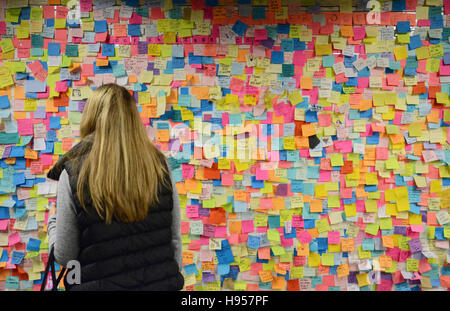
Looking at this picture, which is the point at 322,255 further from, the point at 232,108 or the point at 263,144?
the point at 232,108

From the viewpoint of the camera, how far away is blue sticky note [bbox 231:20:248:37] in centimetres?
206

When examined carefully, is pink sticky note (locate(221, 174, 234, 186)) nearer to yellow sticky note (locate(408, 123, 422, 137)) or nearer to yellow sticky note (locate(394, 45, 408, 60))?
yellow sticky note (locate(408, 123, 422, 137))

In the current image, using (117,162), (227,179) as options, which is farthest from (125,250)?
(227,179)

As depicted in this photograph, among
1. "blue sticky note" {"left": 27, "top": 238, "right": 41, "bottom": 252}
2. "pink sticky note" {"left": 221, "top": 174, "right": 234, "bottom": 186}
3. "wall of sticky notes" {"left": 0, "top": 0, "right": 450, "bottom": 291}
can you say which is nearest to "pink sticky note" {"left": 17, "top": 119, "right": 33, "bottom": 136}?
"wall of sticky notes" {"left": 0, "top": 0, "right": 450, "bottom": 291}

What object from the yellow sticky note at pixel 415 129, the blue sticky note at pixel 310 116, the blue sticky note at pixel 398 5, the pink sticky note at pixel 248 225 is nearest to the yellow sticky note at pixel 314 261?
the pink sticky note at pixel 248 225

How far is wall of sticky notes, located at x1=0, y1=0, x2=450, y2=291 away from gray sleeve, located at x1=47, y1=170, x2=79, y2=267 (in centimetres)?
95

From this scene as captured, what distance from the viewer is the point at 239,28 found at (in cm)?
206

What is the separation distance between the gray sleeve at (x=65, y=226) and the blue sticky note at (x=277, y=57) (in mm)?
1399

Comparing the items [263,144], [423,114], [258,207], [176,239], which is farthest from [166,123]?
[423,114]

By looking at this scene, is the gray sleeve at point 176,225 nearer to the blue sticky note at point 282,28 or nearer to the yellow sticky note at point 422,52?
the blue sticky note at point 282,28

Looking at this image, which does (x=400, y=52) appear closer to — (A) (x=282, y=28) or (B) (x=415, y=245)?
(A) (x=282, y=28)

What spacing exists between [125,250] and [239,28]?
1.48 metres

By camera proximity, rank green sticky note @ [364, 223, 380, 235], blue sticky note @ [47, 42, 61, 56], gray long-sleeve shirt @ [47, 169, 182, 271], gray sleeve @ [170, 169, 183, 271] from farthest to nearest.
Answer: green sticky note @ [364, 223, 380, 235] < blue sticky note @ [47, 42, 61, 56] < gray sleeve @ [170, 169, 183, 271] < gray long-sleeve shirt @ [47, 169, 182, 271]

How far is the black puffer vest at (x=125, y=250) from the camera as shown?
3.72ft
